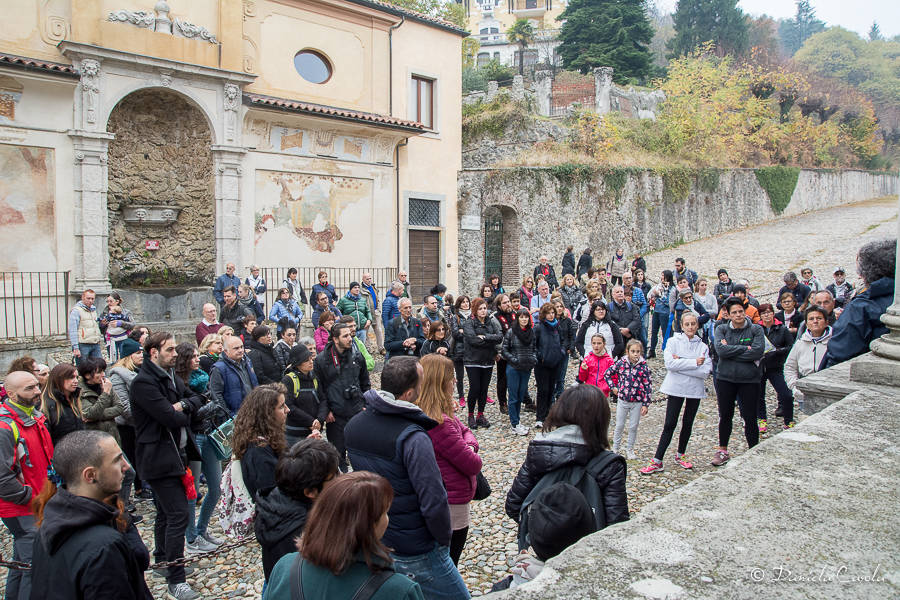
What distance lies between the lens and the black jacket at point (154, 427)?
4266 millimetres

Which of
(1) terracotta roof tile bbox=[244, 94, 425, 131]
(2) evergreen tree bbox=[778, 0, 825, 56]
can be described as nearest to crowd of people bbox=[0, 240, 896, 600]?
(1) terracotta roof tile bbox=[244, 94, 425, 131]

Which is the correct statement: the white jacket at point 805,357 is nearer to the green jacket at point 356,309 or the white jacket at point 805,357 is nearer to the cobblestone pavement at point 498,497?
the cobblestone pavement at point 498,497

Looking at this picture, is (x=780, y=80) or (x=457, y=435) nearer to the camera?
(x=457, y=435)

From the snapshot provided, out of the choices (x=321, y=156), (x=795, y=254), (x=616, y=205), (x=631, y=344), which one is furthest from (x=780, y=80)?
(x=631, y=344)

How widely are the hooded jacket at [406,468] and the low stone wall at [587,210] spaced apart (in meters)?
16.9

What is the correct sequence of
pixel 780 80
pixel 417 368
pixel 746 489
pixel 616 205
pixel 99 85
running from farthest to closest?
pixel 780 80
pixel 616 205
pixel 99 85
pixel 417 368
pixel 746 489

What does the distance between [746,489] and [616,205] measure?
22172 mm

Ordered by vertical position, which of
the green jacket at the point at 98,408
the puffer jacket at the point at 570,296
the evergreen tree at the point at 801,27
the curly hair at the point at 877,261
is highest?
the evergreen tree at the point at 801,27

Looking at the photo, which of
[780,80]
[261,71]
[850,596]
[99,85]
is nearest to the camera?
[850,596]

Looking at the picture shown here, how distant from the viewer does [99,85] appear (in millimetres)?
12367

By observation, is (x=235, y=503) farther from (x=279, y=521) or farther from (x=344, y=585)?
(x=344, y=585)

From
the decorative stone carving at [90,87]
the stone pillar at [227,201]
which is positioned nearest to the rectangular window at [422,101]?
the stone pillar at [227,201]

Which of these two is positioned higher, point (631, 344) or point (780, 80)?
point (780, 80)

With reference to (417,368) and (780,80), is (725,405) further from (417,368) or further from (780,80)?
(780,80)
